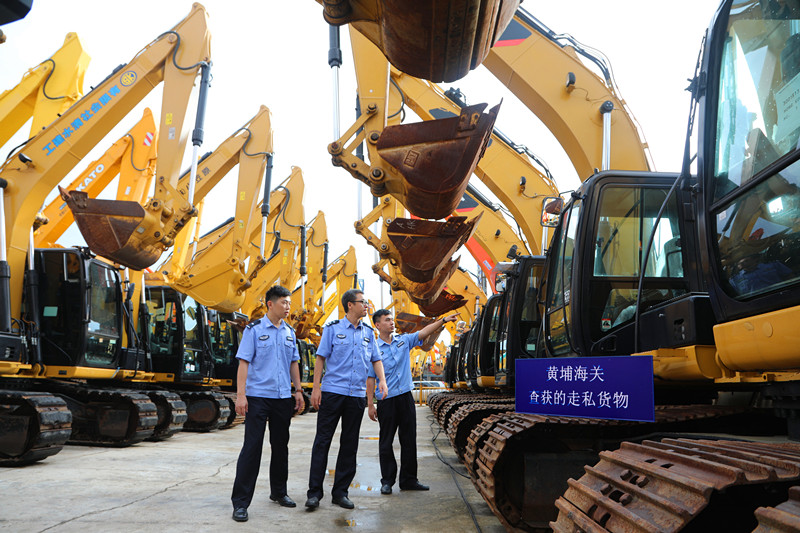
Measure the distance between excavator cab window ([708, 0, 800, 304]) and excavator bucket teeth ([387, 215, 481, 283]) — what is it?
7.30 meters

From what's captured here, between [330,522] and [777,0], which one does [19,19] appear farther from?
[330,522]

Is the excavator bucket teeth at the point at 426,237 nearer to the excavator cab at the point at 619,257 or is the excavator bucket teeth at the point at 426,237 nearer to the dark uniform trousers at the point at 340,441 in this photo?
the dark uniform trousers at the point at 340,441

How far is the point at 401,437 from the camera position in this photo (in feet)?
21.4

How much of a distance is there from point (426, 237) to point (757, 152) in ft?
25.4

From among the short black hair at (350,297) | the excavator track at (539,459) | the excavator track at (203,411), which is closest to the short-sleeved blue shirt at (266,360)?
the short black hair at (350,297)

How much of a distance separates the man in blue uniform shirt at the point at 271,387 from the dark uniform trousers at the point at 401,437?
45.0 inches

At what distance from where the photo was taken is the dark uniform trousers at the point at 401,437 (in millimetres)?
6340

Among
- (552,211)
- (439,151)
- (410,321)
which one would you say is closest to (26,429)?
(439,151)

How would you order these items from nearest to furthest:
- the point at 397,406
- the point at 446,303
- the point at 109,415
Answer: the point at 397,406 < the point at 109,415 < the point at 446,303

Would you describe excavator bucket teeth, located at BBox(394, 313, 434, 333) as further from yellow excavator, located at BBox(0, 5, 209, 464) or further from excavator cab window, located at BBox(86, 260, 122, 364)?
excavator cab window, located at BBox(86, 260, 122, 364)

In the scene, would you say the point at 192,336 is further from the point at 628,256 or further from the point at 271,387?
the point at 628,256

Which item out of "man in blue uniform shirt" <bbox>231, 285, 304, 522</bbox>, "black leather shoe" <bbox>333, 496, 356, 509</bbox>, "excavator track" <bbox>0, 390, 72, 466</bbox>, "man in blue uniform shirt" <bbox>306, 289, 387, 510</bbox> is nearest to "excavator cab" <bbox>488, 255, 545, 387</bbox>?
"man in blue uniform shirt" <bbox>306, 289, 387, 510</bbox>

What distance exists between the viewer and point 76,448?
32.3 feet

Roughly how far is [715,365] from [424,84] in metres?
10.7
